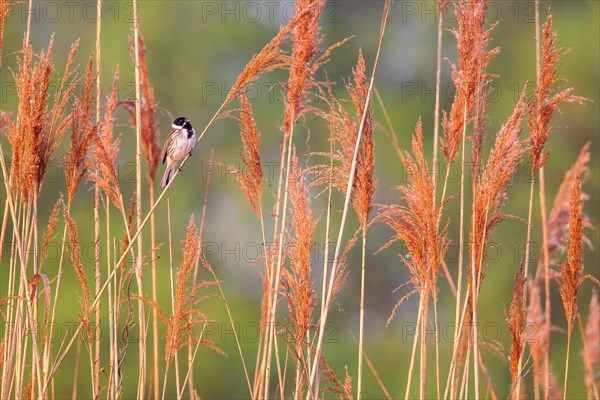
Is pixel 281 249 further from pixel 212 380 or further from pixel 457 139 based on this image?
pixel 212 380

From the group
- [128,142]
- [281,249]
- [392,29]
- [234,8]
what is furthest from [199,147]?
[281,249]

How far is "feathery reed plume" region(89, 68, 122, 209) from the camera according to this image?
152 inches

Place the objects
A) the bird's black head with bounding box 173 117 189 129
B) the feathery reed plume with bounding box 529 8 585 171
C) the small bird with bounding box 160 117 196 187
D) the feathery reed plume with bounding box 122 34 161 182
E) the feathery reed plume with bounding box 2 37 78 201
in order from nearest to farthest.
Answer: the feathery reed plume with bounding box 2 37 78 201
the feathery reed plume with bounding box 529 8 585 171
the feathery reed plume with bounding box 122 34 161 182
the small bird with bounding box 160 117 196 187
the bird's black head with bounding box 173 117 189 129

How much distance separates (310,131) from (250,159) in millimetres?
9229

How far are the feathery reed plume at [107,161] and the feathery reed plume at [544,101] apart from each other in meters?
1.78

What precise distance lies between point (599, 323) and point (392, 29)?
37.7 feet

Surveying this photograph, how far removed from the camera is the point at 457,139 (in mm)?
3918

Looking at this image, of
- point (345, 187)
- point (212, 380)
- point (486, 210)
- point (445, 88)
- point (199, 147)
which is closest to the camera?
point (486, 210)

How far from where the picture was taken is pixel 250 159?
13.0 ft

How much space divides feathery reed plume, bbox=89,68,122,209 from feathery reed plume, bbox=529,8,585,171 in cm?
178

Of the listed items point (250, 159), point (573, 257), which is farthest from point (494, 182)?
point (250, 159)

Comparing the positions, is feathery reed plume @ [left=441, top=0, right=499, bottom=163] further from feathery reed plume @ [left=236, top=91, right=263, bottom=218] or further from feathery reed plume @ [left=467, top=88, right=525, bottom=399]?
feathery reed plume @ [left=236, top=91, right=263, bottom=218]

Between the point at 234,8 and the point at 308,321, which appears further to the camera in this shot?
the point at 234,8

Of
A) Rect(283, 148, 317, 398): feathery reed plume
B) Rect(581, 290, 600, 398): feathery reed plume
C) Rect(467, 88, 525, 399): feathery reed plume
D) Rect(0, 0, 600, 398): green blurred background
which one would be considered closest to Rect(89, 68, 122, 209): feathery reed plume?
Rect(283, 148, 317, 398): feathery reed plume
